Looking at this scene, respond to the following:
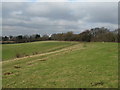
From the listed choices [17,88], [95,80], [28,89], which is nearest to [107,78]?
[95,80]

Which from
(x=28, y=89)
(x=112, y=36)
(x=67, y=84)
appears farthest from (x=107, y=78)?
(x=112, y=36)

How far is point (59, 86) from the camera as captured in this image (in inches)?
285

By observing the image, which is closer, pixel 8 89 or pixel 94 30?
pixel 8 89

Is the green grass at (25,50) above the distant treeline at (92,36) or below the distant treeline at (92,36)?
below

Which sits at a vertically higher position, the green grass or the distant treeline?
the distant treeline

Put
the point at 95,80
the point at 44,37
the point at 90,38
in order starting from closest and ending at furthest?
1. the point at 95,80
2. the point at 90,38
3. the point at 44,37

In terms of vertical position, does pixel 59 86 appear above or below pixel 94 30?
below

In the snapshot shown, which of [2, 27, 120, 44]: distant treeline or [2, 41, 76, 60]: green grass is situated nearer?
[2, 41, 76, 60]: green grass

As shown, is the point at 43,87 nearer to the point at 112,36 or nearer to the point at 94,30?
the point at 112,36

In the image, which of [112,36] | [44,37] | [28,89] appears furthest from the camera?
[44,37]

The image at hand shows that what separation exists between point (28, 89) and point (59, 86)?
4.78 ft

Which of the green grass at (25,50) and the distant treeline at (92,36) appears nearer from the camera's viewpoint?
the green grass at (25,50)

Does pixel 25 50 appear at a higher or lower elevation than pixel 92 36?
lower

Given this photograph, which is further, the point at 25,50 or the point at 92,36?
the point at 92,36
